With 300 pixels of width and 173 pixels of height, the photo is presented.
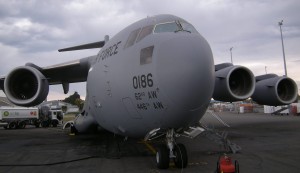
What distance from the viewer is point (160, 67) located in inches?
240

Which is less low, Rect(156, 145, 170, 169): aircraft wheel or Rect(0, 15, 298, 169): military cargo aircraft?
Rect(0, 15, 298, 169): military cargo aircraft

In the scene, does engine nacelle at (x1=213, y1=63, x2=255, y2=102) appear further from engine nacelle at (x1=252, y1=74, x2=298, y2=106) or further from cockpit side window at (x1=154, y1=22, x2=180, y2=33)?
cockpit side window at (x1=154, y1=22, x2=180, y2=33)

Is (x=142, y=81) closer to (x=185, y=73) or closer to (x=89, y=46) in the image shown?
(x=185, y=73)

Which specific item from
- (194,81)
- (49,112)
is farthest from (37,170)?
(49,112)

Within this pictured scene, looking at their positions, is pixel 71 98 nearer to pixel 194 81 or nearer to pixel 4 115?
pixel 4 115

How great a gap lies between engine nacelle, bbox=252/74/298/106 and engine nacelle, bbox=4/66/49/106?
9720mm

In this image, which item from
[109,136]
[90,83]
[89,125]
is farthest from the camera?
[109,136]

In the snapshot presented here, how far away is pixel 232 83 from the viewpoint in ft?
42.3

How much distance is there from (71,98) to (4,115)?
6227 centimetres

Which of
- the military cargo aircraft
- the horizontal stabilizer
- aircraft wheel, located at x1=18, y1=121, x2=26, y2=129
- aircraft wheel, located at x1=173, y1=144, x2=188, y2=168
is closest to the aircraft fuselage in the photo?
the military cargo aircraft

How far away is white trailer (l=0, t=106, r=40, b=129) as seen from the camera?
1123 inches

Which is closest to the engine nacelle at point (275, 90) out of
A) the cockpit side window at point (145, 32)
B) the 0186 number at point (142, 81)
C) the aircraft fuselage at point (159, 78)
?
the aircraft fuselage at point (159, 78)

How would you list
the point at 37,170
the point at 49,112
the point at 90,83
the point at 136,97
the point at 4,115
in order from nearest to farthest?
the point at 136,97 < the point at 37,170 < the point at 90,83 < the point at 4,115 < the point at 49,112

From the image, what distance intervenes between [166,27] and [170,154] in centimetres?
281
